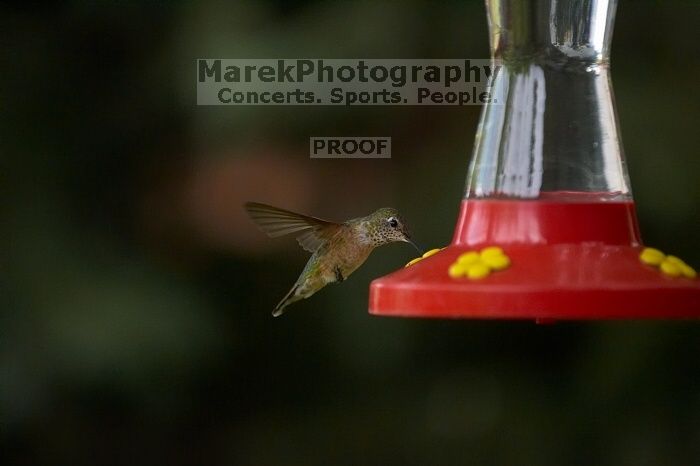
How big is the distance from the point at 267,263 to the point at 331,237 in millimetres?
1442

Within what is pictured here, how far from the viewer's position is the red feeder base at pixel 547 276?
1877mm

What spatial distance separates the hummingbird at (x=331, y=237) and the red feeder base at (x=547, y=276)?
35.9 inches

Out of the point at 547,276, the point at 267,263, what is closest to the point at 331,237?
the point at 267,263

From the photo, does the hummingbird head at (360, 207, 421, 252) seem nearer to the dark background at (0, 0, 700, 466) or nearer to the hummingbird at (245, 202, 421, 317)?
the hummingbird at (245, 202, 421, 317)

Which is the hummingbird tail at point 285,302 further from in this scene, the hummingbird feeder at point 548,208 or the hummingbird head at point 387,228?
the hummingbird feeder at point 548,208

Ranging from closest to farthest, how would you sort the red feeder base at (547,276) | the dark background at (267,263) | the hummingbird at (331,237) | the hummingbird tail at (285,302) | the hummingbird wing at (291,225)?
the red feeder base at (547,276) → the hummingbird wing at (291,225) → the hummingbird at (331,237) → the hummingbird tail at (285,302) → the dark background at (267,263)

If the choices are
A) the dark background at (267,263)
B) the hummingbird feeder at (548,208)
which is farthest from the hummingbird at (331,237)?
the dark background at (267,263)

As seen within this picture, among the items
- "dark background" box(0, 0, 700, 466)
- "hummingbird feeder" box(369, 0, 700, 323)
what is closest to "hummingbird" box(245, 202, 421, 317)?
"hummingbird feeder" box(369, 0, 700, 323)

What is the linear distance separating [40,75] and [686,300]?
3.65m

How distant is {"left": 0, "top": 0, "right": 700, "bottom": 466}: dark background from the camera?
4641 mm

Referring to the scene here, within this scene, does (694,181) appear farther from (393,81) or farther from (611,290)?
(611,290)

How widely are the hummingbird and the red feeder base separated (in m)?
0.91

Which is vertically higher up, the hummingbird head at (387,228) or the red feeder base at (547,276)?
the hummingbird head at (387,228)

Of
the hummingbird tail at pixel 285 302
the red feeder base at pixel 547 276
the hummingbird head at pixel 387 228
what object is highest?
the hummingbird head at pixel 387 228
